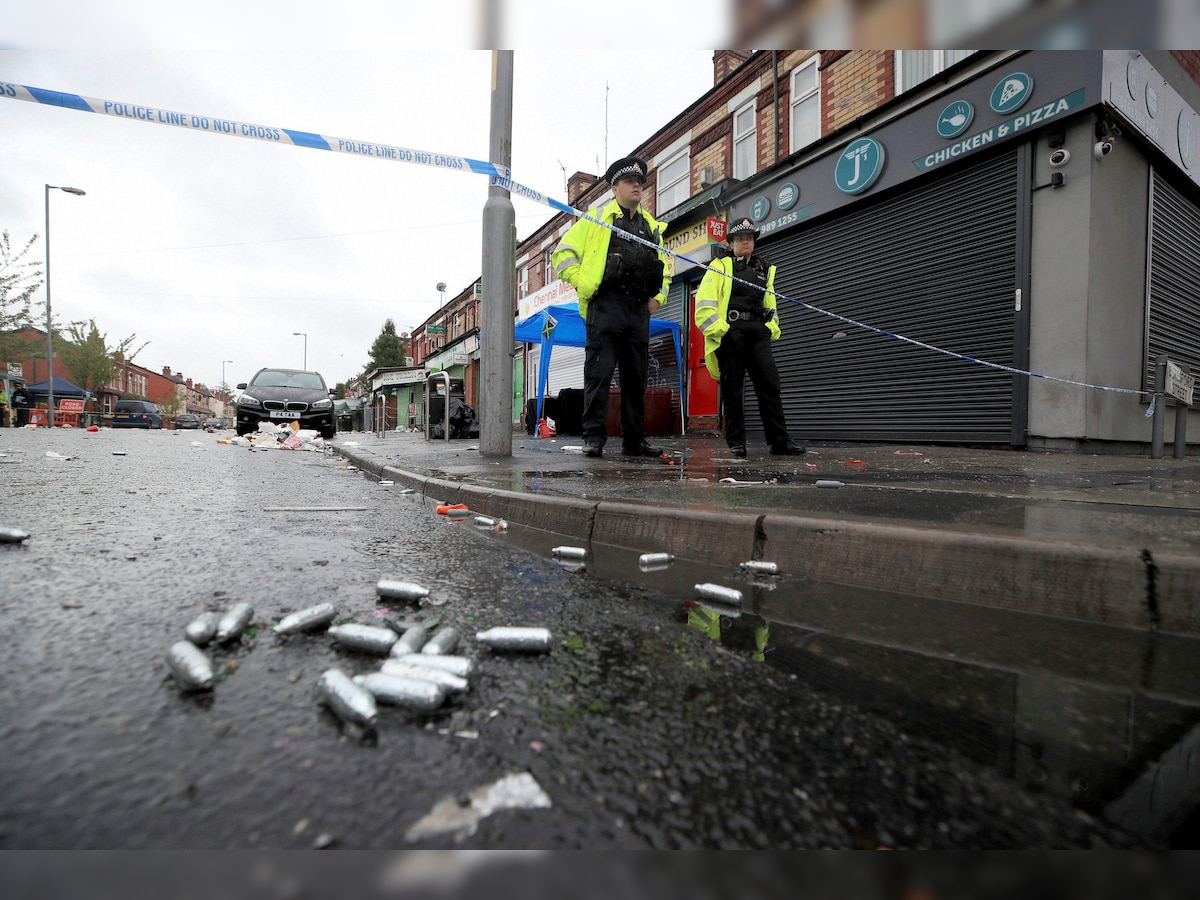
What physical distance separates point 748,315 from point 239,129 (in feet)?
15.5

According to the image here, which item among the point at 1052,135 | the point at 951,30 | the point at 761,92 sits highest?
the point at 761,92

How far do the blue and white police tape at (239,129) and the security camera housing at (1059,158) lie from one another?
7022mm

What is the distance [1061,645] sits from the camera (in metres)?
1.65

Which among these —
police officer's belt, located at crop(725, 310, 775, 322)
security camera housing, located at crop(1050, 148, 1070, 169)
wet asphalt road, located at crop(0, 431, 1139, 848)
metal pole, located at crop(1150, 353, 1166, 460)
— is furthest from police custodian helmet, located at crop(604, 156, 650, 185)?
metal pole, located at crop(1150, 353, 1166, 460)

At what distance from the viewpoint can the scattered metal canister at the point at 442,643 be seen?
147 centimetres

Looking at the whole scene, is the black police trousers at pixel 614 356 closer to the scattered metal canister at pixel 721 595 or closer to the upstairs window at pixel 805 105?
the scattered metal canister at pixel 721 595

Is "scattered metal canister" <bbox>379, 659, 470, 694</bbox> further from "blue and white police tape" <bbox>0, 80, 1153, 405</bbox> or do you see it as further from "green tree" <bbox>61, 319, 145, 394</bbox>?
"green tree" <bbox>61, 319, 145, 394</bbox>

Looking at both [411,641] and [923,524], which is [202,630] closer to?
[411,641]

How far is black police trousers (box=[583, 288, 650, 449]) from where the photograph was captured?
20.1 feet

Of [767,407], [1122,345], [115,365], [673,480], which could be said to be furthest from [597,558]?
[115,365]

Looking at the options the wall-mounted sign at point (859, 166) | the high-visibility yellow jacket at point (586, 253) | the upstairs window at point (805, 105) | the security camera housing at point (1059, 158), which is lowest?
the high-visibility yellow jacket at point (586, 253)

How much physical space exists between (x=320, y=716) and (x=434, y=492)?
140 inches

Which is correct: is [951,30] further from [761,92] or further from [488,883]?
[761,92]

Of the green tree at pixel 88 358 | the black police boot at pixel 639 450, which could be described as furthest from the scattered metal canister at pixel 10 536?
the green tree at pixel 88 358
